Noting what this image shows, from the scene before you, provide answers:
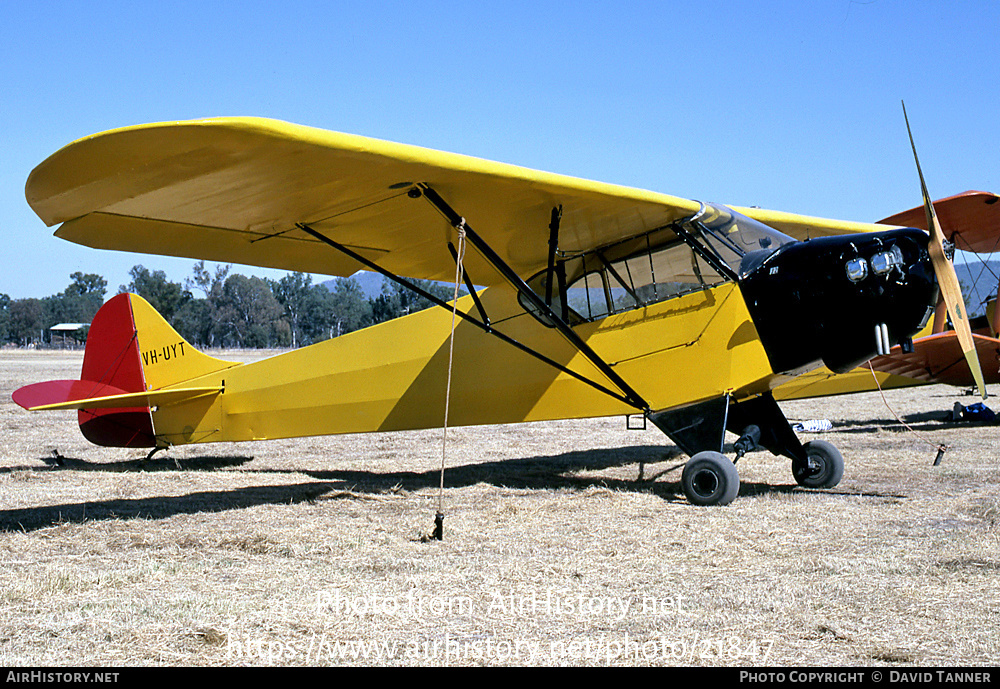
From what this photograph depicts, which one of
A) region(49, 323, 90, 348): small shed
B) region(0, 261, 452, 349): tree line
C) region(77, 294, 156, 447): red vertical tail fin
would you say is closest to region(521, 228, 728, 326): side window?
region(77, 294, 156, 447): red vertical tail fin

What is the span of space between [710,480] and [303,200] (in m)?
3.81

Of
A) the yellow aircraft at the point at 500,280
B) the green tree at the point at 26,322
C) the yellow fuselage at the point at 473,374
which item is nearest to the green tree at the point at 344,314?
the green tree at the point at 26,322

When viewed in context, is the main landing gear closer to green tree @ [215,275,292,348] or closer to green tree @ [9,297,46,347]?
green tree @ [215,275,292,348]

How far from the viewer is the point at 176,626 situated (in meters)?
3.37

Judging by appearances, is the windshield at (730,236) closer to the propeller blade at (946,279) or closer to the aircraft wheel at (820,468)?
the propeller blade at (946,279)

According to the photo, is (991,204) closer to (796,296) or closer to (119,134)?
(796,296)

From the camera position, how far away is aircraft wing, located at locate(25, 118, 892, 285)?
449 cm

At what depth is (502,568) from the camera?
14.2 feet

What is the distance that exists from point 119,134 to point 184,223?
1867mm

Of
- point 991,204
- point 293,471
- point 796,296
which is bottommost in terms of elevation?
point 293,471

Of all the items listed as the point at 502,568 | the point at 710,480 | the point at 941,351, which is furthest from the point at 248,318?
the point at 502,568

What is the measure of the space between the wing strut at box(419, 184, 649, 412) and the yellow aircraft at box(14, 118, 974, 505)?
2cm

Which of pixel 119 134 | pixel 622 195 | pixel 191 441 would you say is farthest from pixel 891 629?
pixel 191 441

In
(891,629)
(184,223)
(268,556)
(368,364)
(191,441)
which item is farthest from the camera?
(191,441)
